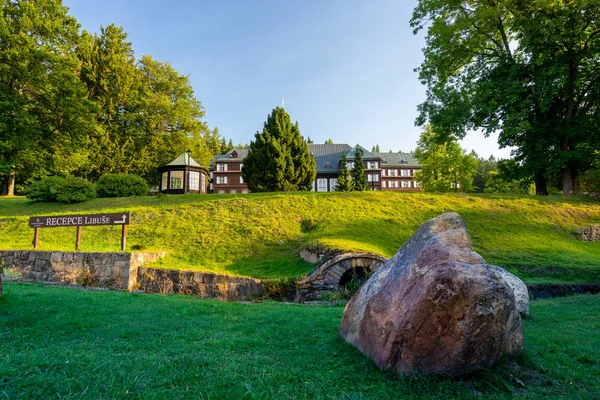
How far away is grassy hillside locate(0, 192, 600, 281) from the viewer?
1375 centimetres

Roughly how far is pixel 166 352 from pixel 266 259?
10420mm

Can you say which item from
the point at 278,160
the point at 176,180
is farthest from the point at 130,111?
the point at 278,160

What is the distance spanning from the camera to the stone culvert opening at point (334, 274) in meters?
10.6

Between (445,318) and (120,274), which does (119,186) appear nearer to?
(120,274)

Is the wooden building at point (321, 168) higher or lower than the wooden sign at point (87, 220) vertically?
higher

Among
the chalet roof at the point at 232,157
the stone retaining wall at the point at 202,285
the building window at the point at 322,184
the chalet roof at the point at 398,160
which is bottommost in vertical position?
the stone retaining wall at the point at 202,285

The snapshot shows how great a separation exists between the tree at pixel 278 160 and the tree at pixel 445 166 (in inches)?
600

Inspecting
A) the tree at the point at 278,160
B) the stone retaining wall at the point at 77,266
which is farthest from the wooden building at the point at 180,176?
the stone retaining wall at the point at 77,266

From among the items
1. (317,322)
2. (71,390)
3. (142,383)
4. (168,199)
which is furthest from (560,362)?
(168,199)

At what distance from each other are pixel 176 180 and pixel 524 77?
25441mm

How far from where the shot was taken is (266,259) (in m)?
14.2

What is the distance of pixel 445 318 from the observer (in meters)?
3.20

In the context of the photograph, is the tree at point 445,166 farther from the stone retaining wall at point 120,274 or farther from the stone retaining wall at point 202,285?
the stone retaining wall at point 120,274

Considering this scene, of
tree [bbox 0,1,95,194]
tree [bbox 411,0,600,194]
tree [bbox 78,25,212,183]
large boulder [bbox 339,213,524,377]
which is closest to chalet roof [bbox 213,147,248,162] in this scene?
tree [bbox 78,25,212,183]
